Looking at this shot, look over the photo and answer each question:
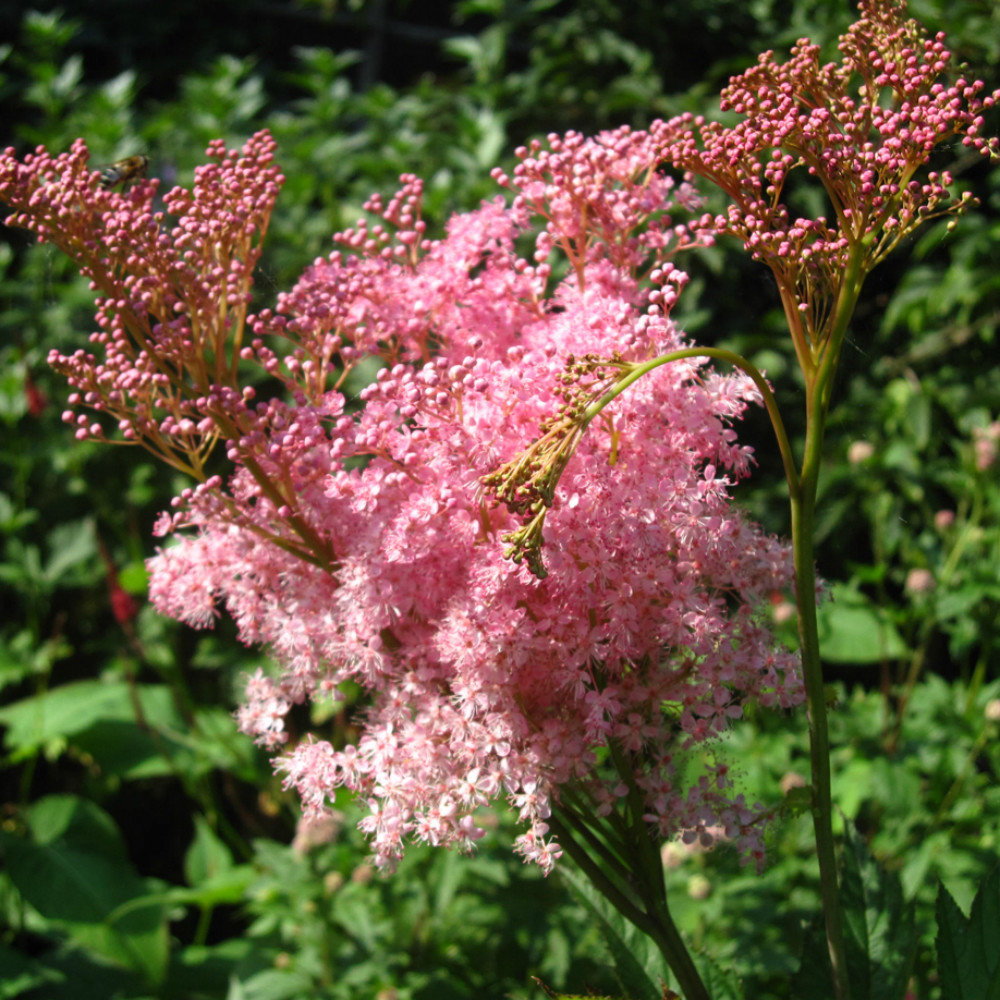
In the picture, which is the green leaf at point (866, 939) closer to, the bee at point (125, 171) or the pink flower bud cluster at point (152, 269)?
the pink flower bud cluster at point (152, 269)

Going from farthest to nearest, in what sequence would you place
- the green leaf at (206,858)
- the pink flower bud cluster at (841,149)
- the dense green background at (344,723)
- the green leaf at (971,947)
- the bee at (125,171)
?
the green leaf at (206,858) → the dense green background at (344,723) → the bee at (125,171) → the green leaf at (971,947) → the pink flower bud cluster at (841,149)

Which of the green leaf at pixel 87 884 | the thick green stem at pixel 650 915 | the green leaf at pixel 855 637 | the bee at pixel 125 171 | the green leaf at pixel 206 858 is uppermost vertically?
the bee at pixel 125 171

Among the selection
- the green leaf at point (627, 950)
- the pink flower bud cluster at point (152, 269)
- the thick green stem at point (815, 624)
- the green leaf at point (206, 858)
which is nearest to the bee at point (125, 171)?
the pink flower bud cluster at point (152, 269)

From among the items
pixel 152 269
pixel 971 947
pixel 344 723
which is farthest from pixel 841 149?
pixel 344 723

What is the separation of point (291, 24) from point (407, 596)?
5.28 metres

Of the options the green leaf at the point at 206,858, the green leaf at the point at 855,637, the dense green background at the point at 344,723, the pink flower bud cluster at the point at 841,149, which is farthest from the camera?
the green leaf at the point at 206,858

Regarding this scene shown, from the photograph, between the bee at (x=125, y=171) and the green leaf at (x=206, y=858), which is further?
the green leaf at (x=206, y=858)

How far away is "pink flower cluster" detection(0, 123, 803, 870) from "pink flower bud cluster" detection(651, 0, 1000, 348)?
9 centimetres

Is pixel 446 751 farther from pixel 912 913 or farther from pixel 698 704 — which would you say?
pixel 912 913

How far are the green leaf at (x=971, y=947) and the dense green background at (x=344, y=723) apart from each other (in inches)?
2.5

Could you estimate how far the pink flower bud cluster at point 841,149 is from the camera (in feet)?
2.52

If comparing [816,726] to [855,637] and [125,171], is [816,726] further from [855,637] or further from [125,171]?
[855,637]

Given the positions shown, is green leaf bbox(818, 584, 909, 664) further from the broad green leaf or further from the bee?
the broad green leaf

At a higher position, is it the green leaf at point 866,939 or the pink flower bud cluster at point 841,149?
the pink flower bud cluster at point 841,149
